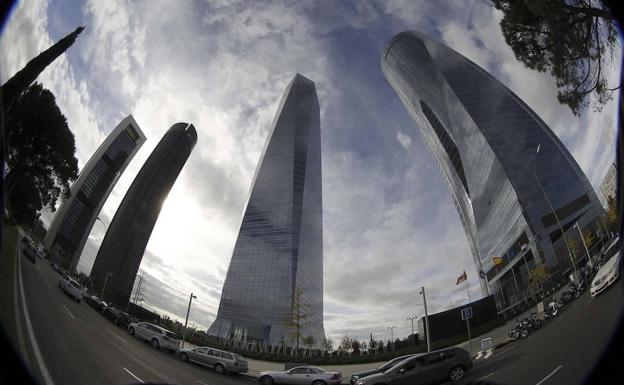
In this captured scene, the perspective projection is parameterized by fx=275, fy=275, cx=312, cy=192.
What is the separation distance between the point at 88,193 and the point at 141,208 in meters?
82.0

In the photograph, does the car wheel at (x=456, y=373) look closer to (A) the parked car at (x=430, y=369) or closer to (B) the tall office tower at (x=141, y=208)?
(A) the parked car at (x=430, y=369)

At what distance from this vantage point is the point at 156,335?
12.8 feet

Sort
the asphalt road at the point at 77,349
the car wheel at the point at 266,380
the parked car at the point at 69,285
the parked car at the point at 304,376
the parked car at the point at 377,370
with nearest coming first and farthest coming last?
1. the asphalt road at the point at 77,349
2. the parked car at the point at 377,370
3. the parked car at the point at 304,376
4. the car wheel at the point at 266,380
5. the parked car at the point at 69,285

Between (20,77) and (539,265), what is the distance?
4457mm

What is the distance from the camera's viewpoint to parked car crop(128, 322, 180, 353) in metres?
3.51

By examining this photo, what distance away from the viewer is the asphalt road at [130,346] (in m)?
1.62

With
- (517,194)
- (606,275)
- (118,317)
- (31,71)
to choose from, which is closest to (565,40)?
(517,194)

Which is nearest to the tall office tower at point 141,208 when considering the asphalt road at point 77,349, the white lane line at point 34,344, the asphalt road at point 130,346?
the asphalt road at point 77,349

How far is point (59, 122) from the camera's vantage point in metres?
2.77

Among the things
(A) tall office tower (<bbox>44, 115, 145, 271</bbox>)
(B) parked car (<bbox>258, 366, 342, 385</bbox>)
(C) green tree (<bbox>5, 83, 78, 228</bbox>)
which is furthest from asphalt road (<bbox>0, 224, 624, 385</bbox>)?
(C) green tree (<bbox>5, 83, 78, 228</bbox>)

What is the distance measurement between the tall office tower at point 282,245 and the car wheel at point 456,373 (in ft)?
4.92

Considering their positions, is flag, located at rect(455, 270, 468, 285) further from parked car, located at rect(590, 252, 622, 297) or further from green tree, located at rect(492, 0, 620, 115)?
green tree, located at rect(492, 0, 620, 115)

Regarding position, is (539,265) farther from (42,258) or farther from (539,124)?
(42,258)

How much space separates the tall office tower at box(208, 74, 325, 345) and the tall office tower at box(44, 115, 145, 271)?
2256mm
